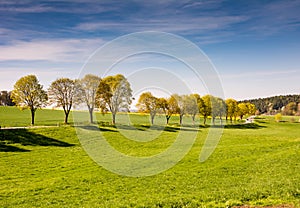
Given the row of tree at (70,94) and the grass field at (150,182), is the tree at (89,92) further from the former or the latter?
the grass field at (150,182)

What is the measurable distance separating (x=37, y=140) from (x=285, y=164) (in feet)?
120

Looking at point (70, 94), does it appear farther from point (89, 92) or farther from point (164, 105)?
point (164, 105)

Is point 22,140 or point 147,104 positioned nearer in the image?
point 22,140

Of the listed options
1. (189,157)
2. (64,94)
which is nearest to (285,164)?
(189,157)

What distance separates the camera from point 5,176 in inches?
1033


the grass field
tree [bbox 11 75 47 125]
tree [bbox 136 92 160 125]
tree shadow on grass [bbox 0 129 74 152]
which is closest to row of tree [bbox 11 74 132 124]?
tree [bbox 11 75 47 125]

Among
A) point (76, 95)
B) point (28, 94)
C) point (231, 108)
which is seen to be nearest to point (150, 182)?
point (76, 95)

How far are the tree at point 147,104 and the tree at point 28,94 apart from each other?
85.1ft

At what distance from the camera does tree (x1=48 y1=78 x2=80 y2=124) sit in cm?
6856

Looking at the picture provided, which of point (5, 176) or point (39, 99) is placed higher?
point (39, 99)

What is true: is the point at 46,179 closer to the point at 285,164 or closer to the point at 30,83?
the point at 285,164

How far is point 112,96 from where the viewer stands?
69188 millimetres

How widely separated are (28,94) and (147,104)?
30914 mm

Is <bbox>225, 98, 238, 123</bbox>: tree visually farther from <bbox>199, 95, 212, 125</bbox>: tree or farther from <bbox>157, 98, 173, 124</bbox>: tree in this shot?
<bbox>157, 98, 173, 124</bbox>: tree
